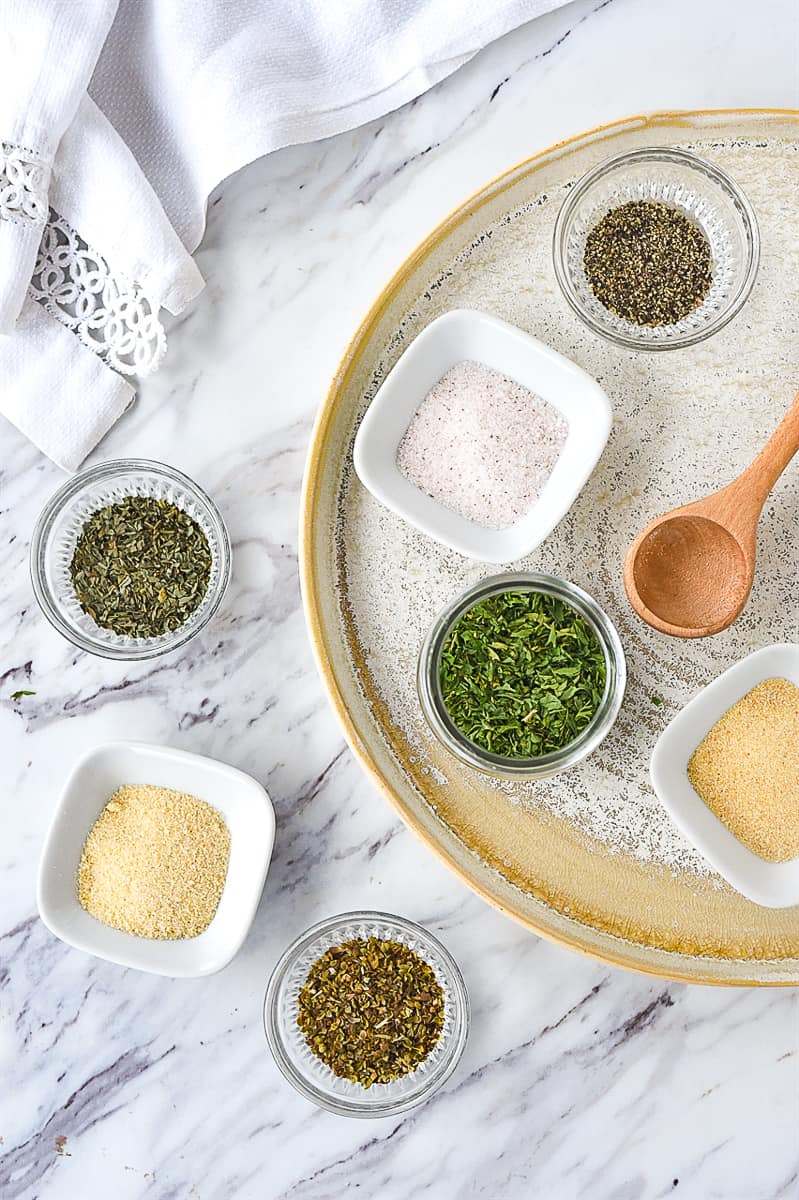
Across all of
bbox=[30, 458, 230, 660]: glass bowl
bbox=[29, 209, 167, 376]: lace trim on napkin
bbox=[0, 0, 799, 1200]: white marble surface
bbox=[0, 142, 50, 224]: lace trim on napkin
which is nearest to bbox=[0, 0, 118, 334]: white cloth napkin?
bbox=[0, 142, 50, 224]: lace trim on napkin

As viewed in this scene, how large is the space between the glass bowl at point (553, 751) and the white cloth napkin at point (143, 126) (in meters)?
0.63

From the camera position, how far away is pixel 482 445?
4.76 feet

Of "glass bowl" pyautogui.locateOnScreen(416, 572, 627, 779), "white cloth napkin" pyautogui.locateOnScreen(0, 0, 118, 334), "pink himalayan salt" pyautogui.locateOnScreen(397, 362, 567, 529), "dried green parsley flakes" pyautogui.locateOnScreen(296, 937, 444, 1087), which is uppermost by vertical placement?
"white cloth napkin" pyautogui.locateOnScreen(0, 0, 118, 334)

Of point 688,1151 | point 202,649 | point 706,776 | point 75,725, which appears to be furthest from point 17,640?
point 688,1151

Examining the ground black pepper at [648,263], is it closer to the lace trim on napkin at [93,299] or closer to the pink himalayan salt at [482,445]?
the pink himalayan salt at [482,445]

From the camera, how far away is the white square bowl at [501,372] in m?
1.41

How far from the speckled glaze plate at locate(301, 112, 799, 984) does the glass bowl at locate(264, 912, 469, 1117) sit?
0.19 m

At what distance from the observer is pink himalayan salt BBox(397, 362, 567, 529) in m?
1.45

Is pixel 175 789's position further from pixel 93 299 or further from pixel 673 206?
pixel 673 206

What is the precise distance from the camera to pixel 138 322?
5.07 ft

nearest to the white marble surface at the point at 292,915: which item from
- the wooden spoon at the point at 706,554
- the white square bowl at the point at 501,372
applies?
the white square bowl at the point at 501,372

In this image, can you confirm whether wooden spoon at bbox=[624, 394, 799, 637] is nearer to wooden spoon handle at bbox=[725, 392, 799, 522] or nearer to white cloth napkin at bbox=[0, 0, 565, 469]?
wooden spoon handle at bbox=[725, 392, 799, 522]

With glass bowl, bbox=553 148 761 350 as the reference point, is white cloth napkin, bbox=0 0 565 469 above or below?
above

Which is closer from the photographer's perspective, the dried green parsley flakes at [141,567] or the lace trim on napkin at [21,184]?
the lace trim on napkin at [21,184]
